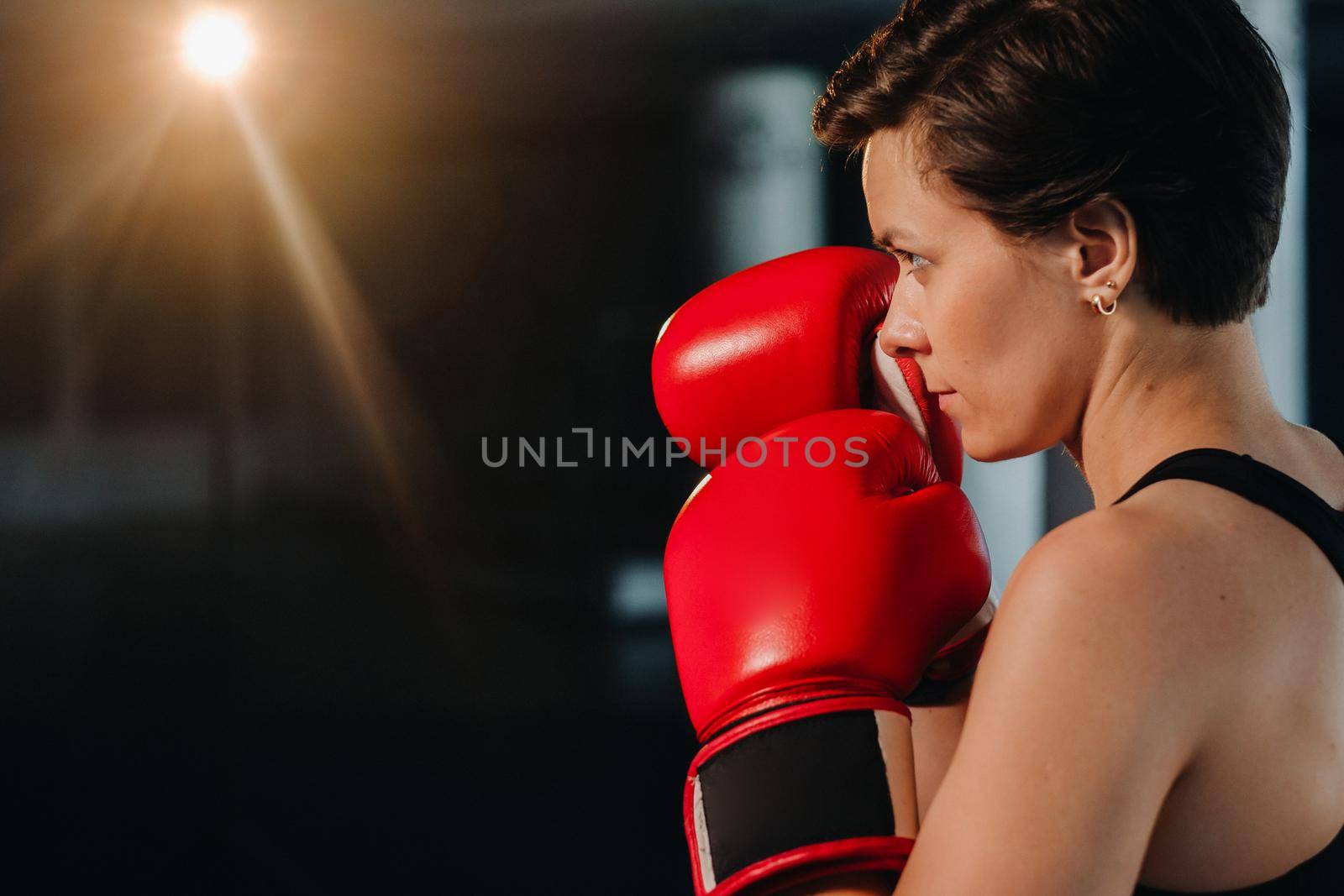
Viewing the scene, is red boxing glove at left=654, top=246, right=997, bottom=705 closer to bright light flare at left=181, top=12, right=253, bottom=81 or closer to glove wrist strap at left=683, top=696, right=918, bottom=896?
glove wrist strap at left=683, top=696, right=918, bottom=896

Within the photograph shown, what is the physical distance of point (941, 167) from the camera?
1.85 ft

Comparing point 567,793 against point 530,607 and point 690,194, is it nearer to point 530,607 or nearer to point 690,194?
point 530,607

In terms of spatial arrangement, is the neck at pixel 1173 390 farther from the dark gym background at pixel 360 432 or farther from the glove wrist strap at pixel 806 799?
the dark gym background at pixel 360 432

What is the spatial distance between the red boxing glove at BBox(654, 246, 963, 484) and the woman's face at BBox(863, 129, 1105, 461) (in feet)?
0.45

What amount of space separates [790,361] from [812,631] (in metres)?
0.28

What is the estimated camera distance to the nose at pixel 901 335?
2.22 feet

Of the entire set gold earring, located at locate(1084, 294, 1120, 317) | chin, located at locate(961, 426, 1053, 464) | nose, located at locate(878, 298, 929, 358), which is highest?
nose, located at locate(878, 298, 929, 358)

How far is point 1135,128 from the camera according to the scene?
516 mm

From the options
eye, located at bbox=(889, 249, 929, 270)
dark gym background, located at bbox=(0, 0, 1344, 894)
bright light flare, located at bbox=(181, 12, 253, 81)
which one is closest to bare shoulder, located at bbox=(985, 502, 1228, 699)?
eye, located at bbox=(889, 249, 929, 270)

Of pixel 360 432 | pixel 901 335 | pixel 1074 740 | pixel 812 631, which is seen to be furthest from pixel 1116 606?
pixel 360 432

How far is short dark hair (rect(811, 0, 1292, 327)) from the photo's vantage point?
52 cm

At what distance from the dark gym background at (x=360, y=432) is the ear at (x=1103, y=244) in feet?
6.18

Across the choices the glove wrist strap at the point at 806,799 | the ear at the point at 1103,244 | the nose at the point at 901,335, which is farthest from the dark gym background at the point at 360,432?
the glove wrist strap at the point at 806,799

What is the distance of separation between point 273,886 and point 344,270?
1.70 meters
